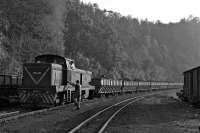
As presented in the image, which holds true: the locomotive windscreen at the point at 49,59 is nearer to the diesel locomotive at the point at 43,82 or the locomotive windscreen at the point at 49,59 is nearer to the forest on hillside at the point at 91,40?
the diesel locomotive at the point at 43,82

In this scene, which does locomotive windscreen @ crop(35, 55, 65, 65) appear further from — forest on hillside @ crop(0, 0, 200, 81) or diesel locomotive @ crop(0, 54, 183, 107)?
forest on hillside @ crop(0, 0, 200, 81)

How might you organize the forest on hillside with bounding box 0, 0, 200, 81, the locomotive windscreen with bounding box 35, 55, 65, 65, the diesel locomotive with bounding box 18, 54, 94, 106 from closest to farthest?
1. the diesel locomotive with bounding box 18, 54, 94, 106
2. the locomotive windscreen with bounding box 35, 55, 65, 65
3. the forest on hillside with bounding box 0, 0, 200, 81

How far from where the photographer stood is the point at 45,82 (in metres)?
18.0

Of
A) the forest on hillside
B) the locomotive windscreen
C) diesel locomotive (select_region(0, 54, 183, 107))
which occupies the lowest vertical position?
diesel locomotive (select_region(0, 54, 183, 107))

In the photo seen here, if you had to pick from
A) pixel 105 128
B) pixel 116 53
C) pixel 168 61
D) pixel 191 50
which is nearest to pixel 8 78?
pixel 105 128

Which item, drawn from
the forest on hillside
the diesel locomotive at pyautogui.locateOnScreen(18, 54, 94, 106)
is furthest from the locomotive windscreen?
the forest on hillside

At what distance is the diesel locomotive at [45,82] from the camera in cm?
1725

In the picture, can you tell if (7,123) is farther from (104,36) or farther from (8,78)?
(104,36)

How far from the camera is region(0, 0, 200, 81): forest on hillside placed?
4699 cm

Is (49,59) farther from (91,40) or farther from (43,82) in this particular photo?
(91,40)

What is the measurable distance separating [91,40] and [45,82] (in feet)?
221

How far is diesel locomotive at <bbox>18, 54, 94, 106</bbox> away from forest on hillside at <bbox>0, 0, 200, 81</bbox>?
64.8ft

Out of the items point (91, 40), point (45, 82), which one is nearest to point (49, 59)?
point (45, 82)

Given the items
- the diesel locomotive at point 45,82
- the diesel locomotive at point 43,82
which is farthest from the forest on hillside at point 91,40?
the diesel locomotive at point 45,82
